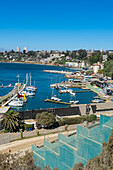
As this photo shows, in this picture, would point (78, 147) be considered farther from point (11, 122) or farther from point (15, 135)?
point (11, 122)

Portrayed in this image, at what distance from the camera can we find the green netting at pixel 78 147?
16.7ft

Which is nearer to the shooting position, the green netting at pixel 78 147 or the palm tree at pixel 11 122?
the green netting at pixel 78 147

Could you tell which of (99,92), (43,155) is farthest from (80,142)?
(99,92)

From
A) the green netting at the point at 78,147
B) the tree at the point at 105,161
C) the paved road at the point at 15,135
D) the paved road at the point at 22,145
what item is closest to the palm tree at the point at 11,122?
the paved road at the point at 15,135

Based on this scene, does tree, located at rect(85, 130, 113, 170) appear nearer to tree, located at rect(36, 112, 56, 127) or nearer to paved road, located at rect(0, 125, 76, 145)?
paved road, located at rect(0, 125, 76, 145)

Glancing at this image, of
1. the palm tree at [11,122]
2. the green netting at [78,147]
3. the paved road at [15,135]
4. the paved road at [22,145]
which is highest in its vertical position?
the green netting at [78,147]

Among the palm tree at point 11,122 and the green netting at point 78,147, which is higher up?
the green netting at point 78,147

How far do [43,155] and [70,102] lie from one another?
50.8 ft

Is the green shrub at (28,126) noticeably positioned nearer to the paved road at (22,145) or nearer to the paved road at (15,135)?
the paved road at (15,135)

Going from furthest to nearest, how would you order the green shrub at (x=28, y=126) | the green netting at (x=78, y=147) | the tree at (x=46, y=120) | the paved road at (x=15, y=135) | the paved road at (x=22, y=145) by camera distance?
the green shrub at (x=28, y=126)
the tree at (x=46, y=120)
the paved road at (x=15, y=135)
the paved road at (x=22, y=145)
the green netting at (x=78, y=147)

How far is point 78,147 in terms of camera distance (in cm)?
532

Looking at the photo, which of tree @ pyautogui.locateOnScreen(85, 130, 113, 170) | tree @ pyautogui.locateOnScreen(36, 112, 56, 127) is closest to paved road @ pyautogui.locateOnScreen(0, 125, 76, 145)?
tree @ pyautogui.locateOnScreen(36, 112, 56, 127)

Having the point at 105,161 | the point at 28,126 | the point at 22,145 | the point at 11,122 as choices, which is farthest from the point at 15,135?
the point at 105,161

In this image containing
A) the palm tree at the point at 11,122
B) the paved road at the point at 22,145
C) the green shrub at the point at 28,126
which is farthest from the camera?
the green shrub at the point at 28,126
